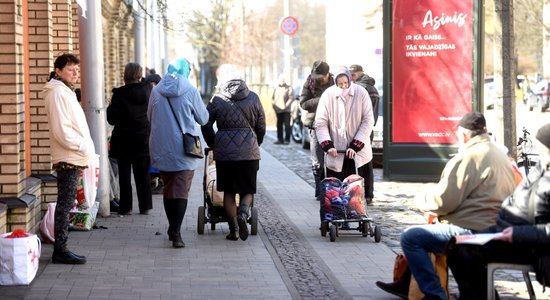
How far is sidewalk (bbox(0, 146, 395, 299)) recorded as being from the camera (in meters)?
8.40

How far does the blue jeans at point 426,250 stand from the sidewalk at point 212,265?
2.21 feet

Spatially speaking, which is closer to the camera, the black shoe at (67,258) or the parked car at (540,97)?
the black shoe at (67,258)

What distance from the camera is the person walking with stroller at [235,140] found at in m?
10.9

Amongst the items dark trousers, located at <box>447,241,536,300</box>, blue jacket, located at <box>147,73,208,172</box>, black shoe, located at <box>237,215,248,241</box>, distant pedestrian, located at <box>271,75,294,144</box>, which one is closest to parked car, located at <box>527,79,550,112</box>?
distant pedestrian, located at <box>271,75,294,144</box>

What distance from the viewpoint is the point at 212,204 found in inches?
449

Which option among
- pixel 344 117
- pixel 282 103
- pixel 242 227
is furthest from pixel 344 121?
pixel 282 103

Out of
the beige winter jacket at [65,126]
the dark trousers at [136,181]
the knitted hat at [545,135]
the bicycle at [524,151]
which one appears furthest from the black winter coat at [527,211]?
the bicycle at [524,151]

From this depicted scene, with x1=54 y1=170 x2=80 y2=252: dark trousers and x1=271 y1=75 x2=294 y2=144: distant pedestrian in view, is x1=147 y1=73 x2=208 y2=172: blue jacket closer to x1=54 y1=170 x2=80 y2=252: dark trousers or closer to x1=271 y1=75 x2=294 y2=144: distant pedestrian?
x1=54 y1=170 x2=80 y2=252: dark trousers

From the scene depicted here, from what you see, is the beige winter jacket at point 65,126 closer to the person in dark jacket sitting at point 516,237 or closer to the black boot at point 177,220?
the black boot at point 177,220

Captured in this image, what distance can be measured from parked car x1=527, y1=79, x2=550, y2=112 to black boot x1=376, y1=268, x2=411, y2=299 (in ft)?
133

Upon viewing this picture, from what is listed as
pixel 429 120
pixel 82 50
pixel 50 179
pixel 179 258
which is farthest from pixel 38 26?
pixel 429 120

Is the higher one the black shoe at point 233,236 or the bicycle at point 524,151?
the bicycle at point 524,151

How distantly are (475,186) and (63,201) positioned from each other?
3773mm

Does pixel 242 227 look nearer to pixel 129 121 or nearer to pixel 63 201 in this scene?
pixel 63 201
